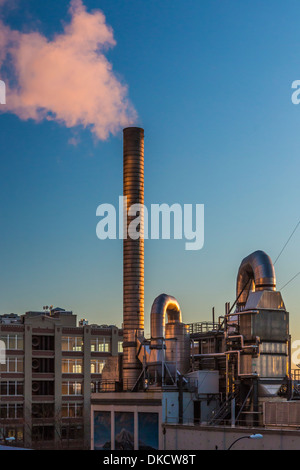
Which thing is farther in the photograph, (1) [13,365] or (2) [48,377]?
(2) [48,377]

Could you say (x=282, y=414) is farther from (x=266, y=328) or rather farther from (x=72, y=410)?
(x=72, y=410)

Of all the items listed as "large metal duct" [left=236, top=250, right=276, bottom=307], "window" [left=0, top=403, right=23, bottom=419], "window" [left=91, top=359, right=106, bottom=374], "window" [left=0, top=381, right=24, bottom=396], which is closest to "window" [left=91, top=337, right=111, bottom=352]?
"window" [left=91, top=359, right=106, bottom=374]

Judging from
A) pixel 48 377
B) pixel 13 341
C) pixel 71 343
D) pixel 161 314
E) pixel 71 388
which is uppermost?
pixel 71 343

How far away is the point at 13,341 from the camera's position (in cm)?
9969

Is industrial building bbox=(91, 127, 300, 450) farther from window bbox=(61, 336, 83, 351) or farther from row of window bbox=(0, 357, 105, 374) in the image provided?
window bbox=(61, 336, 83, 351)

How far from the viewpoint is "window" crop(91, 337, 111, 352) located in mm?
107688

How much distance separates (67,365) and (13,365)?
8515mm

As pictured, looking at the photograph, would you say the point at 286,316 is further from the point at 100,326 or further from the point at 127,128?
the point at 100,326

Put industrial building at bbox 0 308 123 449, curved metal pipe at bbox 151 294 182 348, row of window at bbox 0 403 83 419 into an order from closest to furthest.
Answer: curved metal pipe at bbox 151 294 182 348, row of window at bbox 0 403 83 419, industrial building at bbox 0 308 123 449

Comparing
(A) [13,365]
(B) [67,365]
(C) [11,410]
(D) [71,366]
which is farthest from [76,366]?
(C) [11,410]

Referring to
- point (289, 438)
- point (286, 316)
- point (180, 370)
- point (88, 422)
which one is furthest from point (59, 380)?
point (289, 438)

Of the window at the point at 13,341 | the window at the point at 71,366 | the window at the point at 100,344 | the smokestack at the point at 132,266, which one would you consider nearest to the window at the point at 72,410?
the window at the point at 71,366

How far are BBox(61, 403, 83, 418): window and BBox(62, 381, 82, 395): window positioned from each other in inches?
65.2

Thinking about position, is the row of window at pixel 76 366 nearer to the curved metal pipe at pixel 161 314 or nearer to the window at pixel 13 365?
the window at pixel 13 365
